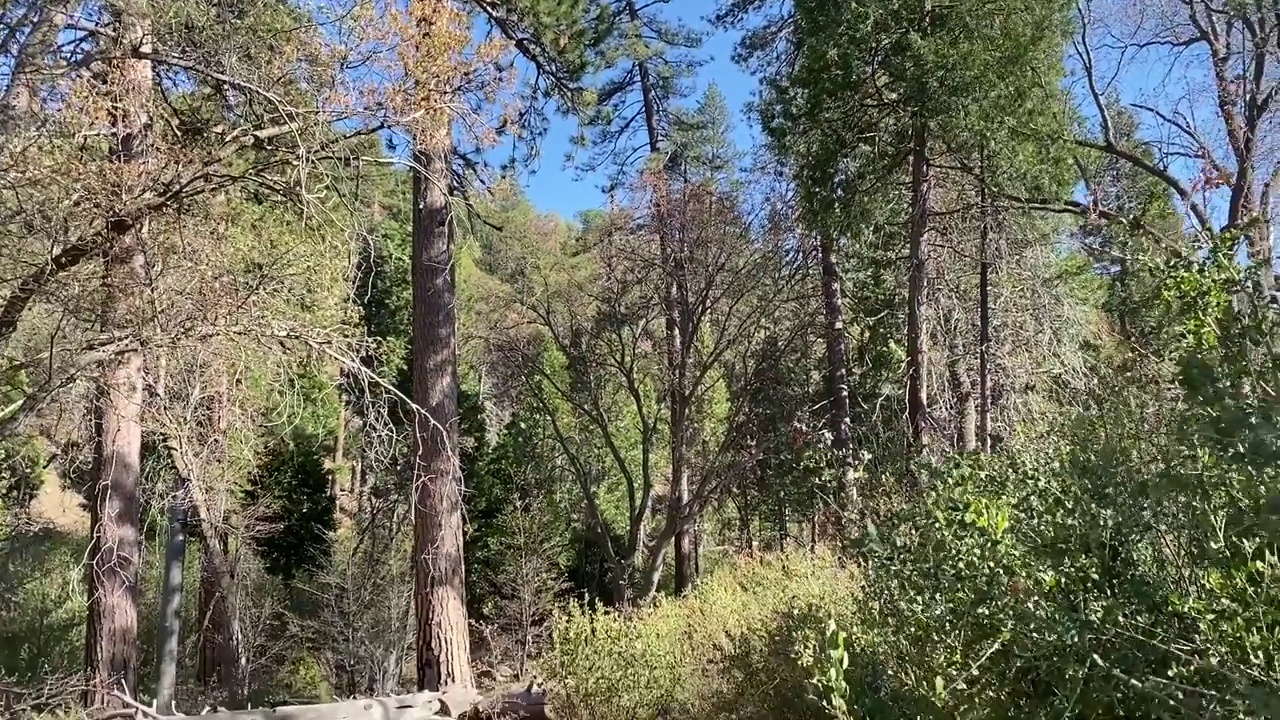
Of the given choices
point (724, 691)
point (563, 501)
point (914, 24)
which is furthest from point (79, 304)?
point (563, 501)

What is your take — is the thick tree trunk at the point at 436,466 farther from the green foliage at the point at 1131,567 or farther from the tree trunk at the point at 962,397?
the tree trunk at the point at 962,397

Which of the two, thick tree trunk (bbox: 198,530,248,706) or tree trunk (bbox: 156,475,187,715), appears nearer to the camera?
tree trunk (bbox: 156,475,187,715)

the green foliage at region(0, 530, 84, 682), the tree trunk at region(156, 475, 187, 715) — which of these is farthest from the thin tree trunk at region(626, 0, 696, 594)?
the green foliage at region(0, 530, 84, 682)

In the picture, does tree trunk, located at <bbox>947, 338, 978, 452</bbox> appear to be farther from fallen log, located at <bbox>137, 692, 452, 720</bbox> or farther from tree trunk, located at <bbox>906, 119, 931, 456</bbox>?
fallen log, located at <bbox>137, 692, 452, 720</bbox>

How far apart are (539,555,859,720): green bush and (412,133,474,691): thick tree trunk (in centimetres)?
83

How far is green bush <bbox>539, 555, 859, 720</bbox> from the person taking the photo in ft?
14.9

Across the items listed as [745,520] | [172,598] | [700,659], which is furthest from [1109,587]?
[745,520]

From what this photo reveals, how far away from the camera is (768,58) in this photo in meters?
12.3

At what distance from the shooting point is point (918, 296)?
8141mm

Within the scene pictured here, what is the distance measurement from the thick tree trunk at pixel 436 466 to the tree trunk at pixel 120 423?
208cm

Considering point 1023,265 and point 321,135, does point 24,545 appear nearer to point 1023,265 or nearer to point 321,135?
point 321,135

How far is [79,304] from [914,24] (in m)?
6.89

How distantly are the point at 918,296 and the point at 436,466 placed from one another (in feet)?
15.6

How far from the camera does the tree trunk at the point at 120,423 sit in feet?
14.0
